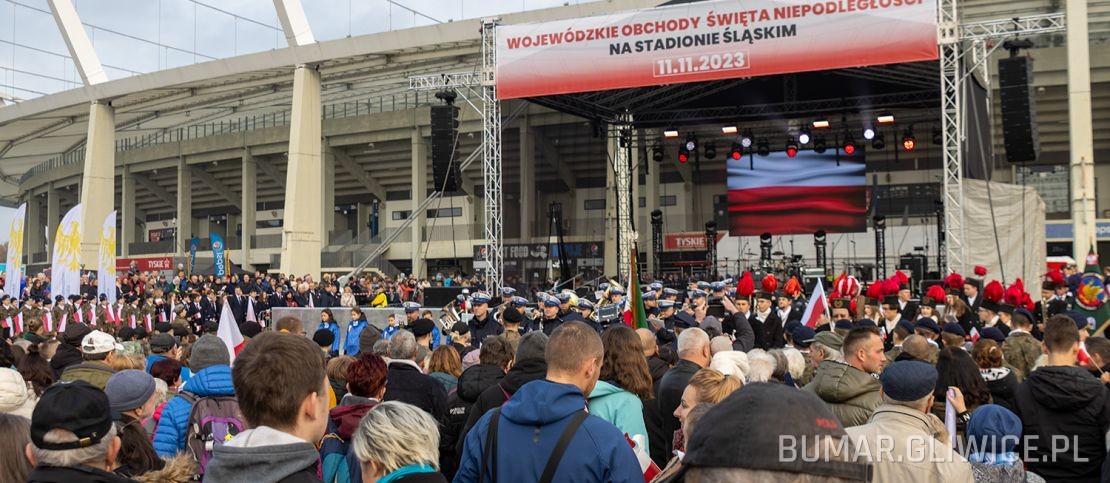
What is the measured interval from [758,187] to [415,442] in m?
31.1

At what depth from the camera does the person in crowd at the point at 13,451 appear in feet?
10.5

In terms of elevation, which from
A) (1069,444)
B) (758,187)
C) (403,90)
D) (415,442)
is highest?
(403,90)

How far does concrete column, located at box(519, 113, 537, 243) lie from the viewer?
3077 cm

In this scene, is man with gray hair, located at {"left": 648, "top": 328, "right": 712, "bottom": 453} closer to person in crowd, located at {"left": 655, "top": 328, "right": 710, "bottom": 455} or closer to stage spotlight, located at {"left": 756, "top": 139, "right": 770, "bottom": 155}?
person in crowd, located at {"left": 655, "top": 328, "right": 710, "bottom": 455}

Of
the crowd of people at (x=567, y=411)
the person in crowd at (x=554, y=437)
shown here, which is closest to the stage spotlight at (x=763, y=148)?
the crowd of people at (x=567, y=411)

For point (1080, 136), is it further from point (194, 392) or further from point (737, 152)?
point (194, 392)

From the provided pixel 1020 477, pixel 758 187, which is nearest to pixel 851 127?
pixel 758 187

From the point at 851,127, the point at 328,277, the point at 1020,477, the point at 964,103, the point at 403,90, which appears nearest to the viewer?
the point at 1020,477

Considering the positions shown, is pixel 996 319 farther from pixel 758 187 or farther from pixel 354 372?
pixel 758 187

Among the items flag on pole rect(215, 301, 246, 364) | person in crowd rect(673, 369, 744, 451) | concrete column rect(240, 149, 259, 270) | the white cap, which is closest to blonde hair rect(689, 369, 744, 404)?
person in crowd rect(673, 369, 744, 451)

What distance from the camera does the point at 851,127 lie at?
29922 millimetres

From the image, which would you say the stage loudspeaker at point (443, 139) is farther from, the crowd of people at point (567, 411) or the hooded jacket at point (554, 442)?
the hooded jacket at point (554, 442)

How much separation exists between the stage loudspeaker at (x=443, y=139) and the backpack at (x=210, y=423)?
18070mm

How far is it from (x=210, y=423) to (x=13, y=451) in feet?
4.26
